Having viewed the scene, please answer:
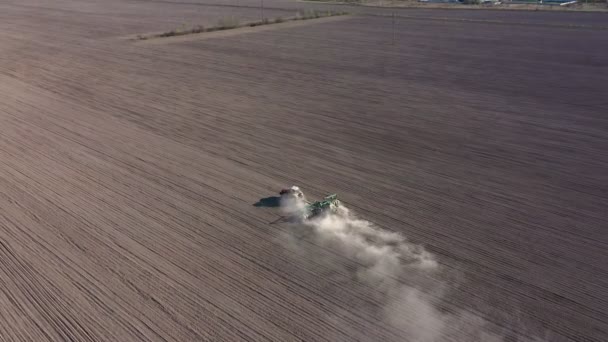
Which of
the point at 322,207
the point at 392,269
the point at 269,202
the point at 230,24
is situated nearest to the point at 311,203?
the point at 322,207

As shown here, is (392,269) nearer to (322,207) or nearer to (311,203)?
(322,207)

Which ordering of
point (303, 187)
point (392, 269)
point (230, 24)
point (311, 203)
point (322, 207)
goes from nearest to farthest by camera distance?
point (392, 269)
point (322, 207)
point (311, 203)
point (303, 187)
point (230, 24)

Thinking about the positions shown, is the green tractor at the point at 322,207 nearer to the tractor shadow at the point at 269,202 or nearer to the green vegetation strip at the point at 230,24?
the tractor shadow at the point at 269,202

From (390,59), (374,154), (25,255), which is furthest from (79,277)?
(390,59)

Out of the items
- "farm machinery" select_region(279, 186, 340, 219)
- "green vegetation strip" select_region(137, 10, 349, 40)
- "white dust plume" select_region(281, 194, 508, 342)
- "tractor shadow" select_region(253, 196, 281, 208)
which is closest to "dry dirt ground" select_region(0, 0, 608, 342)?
"white dust plume" select_region(281, 194, 508, 342)

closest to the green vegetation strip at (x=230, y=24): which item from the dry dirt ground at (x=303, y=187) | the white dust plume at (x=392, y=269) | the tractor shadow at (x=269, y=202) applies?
the dry dirt ground at (x=303, y=187)

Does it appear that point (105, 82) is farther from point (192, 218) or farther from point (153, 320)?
point (153, 320)

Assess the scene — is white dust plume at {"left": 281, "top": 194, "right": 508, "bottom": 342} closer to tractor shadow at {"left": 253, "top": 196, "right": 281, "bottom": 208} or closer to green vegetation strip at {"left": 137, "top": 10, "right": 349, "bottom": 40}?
tractor shadow at {"left": 253, "top": 196, "right": 281, "bottom": 208}
